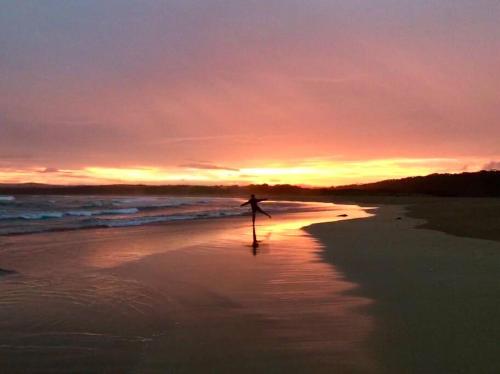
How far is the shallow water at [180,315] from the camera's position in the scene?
18.2 ft

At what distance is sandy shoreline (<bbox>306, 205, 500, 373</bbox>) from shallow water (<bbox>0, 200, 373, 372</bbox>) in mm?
365

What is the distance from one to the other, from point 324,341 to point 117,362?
2.41 m

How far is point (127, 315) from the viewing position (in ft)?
24.6

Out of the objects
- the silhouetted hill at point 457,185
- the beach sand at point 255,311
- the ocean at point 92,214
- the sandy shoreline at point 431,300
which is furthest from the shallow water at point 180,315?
the silhouetted hill at point 457,185

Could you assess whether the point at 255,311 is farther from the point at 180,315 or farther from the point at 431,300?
the point at 431,300

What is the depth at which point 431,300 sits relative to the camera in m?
8.08

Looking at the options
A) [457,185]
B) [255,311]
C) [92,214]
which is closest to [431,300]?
[255,311]

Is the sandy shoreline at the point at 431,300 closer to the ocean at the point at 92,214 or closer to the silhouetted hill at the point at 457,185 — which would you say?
the ocean at the point at 92,214

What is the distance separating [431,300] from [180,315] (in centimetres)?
399

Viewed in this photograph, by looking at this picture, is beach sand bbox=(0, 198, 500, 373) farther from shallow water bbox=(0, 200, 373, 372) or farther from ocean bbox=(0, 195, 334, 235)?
ocean bbox=(0, 195, 334, 235)

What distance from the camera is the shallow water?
18.2ft

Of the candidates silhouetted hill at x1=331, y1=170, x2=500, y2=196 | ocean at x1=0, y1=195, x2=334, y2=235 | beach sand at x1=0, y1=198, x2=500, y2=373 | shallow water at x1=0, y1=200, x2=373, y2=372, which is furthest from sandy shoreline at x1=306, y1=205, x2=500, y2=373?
silhouetted hill at x1=331, y1=170, x2=500, y2=196

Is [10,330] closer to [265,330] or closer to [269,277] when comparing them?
[265,330]

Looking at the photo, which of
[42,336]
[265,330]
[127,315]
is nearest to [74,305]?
[127,315]
